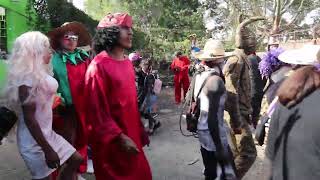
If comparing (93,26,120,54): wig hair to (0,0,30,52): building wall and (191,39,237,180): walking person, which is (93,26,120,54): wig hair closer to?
(191,39,237,180): walking person

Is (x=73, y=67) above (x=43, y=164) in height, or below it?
above

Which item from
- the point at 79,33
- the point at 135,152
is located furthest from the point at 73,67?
the point at 135,152

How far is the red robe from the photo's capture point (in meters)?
3.32

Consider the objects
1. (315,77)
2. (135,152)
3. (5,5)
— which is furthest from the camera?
(5,5)

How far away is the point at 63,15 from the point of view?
13.7 metres

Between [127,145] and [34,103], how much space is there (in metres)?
0.81

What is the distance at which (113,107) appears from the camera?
3420 millimetres

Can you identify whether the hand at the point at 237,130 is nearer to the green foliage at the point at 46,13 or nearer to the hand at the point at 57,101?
the hand at the point at 57,101

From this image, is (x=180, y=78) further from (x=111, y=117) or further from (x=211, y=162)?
(x=111, y=117)

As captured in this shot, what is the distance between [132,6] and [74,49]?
35.2m

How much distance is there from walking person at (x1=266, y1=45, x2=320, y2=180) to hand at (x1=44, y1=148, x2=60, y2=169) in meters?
1.61

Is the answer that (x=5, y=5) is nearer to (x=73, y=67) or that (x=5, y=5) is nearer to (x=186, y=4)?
(x=73, y=67)

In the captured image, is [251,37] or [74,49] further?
[251,37]

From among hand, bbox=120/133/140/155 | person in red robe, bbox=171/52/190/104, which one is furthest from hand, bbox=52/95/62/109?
person in red robe, bbox=171/52/190/104
